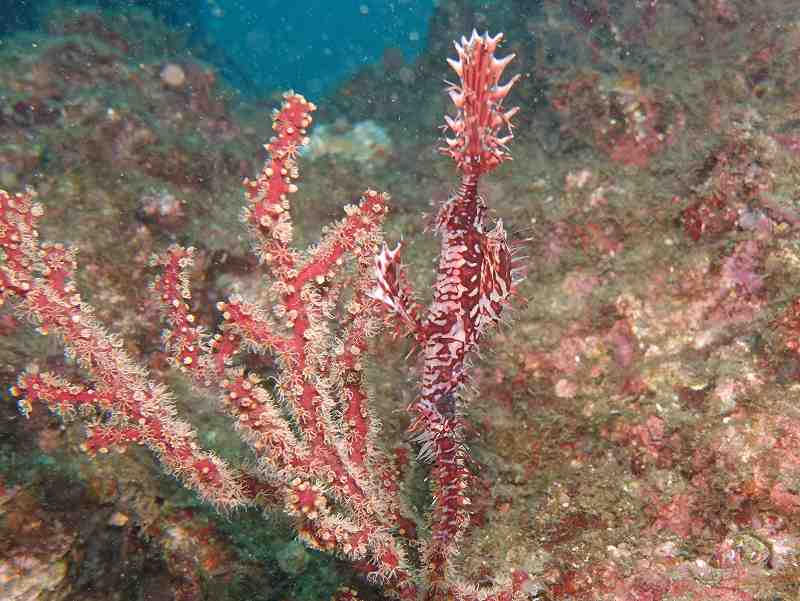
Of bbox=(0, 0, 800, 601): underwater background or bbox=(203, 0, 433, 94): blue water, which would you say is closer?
bbox=(0, 0, 800, 601): underwater background

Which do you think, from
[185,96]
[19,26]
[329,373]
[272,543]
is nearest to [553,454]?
[329,373]

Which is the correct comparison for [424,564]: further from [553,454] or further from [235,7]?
[235,7]

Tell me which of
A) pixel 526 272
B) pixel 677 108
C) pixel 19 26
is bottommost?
→ pixel 526 272

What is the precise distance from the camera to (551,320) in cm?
392

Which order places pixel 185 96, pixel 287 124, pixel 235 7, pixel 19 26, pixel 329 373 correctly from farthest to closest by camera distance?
pixel 235 7, pixel 19 26, pixel 185 96, pixel 329 373, pixel 287 124

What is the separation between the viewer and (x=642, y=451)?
2.93 meters

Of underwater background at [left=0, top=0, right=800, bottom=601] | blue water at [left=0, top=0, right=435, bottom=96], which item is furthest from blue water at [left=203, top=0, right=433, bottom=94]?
underwater background at [left=0, top=0, right=800, bottom=601]

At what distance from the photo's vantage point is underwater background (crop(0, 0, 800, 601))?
2.59 meters

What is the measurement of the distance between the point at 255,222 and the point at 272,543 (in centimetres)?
196

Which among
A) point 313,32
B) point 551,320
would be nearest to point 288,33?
point 313,32

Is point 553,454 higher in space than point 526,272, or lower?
lower

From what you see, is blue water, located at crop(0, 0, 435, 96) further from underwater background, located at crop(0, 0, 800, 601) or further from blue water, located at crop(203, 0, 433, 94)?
underwater background, located at crop(0, 0, 800, 601)

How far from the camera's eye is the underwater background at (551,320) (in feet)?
8.51

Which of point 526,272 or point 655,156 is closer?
point 526,272
